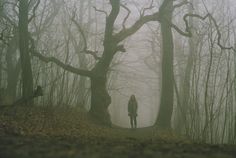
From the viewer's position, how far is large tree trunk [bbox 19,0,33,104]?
599 inches

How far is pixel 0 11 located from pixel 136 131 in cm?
856

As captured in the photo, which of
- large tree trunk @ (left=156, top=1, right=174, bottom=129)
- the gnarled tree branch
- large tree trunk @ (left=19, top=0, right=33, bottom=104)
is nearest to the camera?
large tree trunk @ (left=19, top=0, right=33, bottom=104)

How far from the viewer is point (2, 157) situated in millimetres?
6656

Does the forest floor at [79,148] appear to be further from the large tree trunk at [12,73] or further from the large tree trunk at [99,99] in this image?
the large tree trunk at [12,73]

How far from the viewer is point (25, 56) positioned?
50.5ft

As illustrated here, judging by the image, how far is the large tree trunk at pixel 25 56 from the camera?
49.9 feet

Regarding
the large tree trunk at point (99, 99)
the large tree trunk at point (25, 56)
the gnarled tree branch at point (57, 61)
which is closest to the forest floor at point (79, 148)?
the large tree trunk at point (25, 56)

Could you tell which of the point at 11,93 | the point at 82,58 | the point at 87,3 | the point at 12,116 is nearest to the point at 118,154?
the point at 12,116

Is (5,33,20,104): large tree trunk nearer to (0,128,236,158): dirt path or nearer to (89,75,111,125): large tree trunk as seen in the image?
(89,75,111,125): large tree trunk

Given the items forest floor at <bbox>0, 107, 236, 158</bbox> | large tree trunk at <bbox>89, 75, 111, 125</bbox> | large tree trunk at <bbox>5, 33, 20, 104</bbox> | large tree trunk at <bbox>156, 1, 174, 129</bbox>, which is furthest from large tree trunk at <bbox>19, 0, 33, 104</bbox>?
large tree trunk at <bbox>156, 1, 174, 129</bbox>

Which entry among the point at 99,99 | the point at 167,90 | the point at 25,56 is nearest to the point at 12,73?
the point at 25,56

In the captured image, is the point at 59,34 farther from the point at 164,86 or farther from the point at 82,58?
the point at 164,86

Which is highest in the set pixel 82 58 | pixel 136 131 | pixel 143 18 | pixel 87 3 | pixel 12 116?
pixel 87 3

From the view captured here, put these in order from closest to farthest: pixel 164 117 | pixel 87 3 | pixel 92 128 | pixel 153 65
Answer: pixel 92 128
pixel 164 117
pixel 87 3
pixel 153 65
